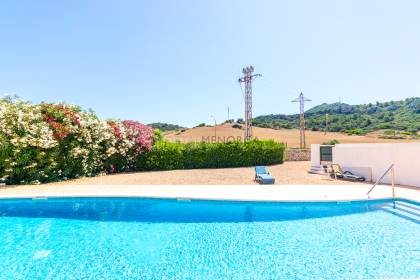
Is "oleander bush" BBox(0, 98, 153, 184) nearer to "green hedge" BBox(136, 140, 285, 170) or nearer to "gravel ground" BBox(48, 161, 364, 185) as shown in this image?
"gravel ground" BBox(48, 161, 364, 185)

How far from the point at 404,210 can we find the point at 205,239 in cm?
599

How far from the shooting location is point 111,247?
5.61 metres

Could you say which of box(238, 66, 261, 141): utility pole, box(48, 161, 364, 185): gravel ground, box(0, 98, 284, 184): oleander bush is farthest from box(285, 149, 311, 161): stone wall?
box(48, 161, 364, 185): gravel ground

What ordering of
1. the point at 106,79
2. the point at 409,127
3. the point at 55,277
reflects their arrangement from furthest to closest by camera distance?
the point at 409,127 < the point at 106,79 < the point at 55,277

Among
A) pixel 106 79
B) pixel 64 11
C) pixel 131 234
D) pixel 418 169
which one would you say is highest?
pixel 64 11

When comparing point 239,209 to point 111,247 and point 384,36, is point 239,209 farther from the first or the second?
point 384,36

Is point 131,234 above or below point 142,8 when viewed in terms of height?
below

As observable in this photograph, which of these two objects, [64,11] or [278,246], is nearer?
[278,246]

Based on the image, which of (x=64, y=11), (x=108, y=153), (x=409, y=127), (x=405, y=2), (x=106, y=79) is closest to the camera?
(x=405, y=2)

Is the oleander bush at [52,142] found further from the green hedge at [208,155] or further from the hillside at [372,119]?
the hillside at [372,119]

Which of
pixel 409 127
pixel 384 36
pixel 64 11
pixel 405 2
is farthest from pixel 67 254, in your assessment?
pixel 409 127

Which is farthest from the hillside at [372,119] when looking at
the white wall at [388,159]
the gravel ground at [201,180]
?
the gravel ground at [201,180]

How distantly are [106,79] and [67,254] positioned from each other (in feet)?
65.2

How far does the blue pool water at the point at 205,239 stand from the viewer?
14.7ft
